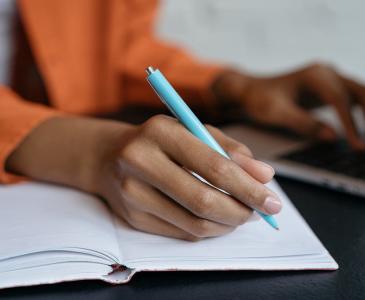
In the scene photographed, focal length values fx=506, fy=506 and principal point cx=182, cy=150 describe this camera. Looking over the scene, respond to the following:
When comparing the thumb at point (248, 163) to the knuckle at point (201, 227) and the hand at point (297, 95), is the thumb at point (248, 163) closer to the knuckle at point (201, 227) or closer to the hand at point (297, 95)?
the knuckle at point (201, 227)

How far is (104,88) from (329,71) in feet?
1.55

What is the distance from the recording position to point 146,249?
15.6 inches

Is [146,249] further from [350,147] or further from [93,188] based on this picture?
[350,147]

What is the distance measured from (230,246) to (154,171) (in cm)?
9

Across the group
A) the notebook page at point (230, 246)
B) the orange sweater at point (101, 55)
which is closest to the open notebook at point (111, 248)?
the notebook page at point (230, 246)

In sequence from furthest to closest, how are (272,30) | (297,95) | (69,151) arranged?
(272,30)
(297,95)
(69,151)

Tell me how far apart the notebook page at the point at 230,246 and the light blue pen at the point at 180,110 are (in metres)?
0.02

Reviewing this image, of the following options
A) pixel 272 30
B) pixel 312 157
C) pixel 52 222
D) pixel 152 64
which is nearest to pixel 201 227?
pixel 52 222

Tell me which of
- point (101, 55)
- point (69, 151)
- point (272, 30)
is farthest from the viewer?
point (272, 30)

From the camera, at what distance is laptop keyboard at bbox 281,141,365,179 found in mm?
572

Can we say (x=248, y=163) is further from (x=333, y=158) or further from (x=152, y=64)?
(x=152, y=64)

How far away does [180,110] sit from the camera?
390 mm

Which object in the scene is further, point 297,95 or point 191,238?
point 297,95

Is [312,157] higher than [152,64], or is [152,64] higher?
[152,64]
